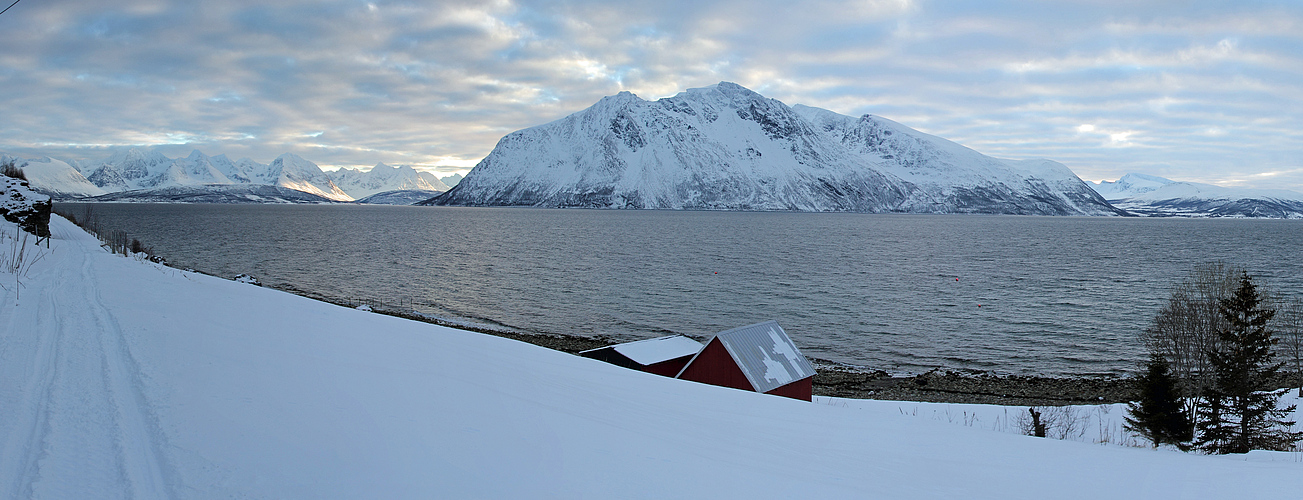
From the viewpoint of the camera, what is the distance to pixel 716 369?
60.8 ft

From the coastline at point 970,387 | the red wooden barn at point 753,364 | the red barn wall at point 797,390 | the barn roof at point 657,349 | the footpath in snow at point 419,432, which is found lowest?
the coastline at point 970,387

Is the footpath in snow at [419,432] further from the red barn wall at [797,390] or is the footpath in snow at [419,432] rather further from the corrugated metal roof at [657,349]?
the corrugated metal roof at [657,349]

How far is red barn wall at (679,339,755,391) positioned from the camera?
17906 millimetres

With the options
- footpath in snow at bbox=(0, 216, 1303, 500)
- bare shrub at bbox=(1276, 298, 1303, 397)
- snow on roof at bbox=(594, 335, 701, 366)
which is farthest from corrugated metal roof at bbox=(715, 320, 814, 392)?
bare shrub at bbox=(1276, 298, 1303, 397)

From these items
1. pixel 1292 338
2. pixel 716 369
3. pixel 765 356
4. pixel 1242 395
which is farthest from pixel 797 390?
pixel 1292 338

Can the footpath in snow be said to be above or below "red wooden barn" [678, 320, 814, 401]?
above

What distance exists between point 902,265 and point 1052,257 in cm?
2343

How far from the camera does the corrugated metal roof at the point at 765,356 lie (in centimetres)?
1783

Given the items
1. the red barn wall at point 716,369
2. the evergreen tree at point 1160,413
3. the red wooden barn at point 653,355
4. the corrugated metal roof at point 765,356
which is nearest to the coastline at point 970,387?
the red wooden barn at point 653,355

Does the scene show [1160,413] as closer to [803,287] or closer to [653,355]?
[653,355]

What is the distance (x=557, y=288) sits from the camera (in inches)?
1906

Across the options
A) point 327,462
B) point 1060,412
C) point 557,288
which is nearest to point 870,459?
point 327,462

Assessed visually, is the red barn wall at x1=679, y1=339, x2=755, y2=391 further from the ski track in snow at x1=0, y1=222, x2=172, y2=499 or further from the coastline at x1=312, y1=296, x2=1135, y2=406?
the ski track in snow at x1=0, y1=222, x2=172, y2=499

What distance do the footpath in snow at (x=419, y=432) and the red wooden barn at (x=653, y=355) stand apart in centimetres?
1048
